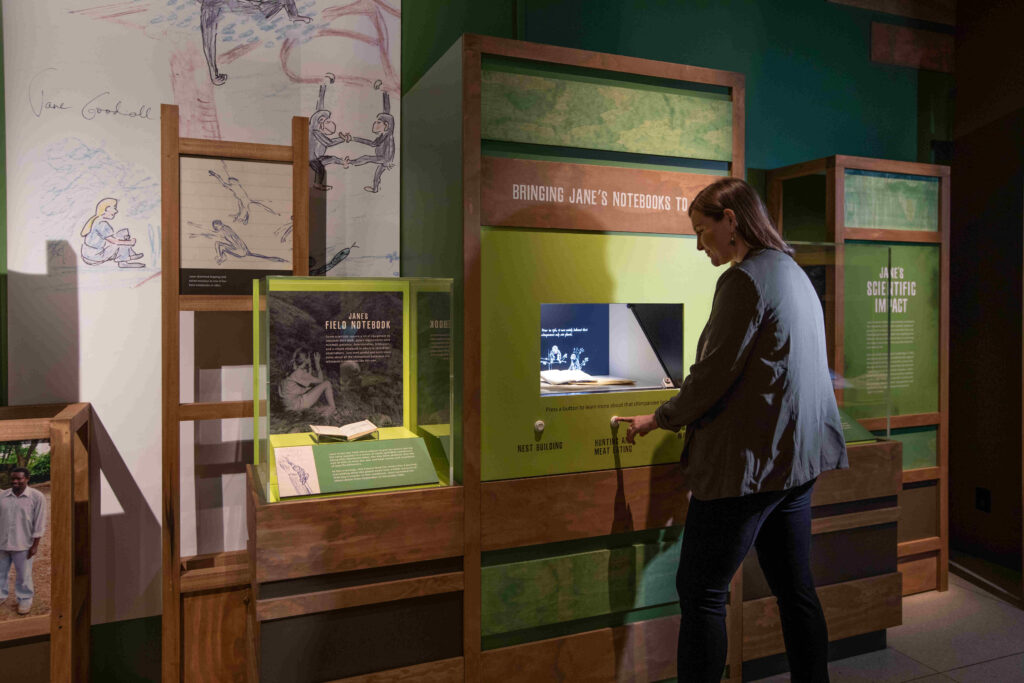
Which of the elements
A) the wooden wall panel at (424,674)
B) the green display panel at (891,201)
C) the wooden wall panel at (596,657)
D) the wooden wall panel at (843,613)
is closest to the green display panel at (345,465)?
the wooden wall panel at (424,674)

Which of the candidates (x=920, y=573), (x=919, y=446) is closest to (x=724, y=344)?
(x=919, y=446)

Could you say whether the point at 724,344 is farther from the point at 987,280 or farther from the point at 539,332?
the point at 987,280

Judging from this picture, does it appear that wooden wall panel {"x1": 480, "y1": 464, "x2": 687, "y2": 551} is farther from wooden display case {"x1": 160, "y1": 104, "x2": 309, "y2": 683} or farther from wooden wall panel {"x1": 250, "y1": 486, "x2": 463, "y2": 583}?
wooden display case {"x1": 160, "y1": 104, "x2": 309, "y2": 683}

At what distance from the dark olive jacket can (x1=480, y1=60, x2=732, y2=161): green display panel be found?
2.21 feet

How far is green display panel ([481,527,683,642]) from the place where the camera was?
7.29ft

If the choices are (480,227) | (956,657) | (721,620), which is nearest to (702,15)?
(480,227)

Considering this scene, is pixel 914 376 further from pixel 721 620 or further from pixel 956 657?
pixel 721 620

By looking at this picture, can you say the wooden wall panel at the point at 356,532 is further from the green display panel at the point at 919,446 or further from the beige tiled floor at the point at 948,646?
the green display panel at the point at 919,446

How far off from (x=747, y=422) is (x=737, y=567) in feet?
1.34

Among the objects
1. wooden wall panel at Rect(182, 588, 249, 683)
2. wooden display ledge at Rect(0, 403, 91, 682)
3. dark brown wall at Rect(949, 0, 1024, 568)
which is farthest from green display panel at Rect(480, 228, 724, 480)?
dark brown wall at Rect(949, 0, 1024, 568)

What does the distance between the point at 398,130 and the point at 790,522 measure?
76.2 inches

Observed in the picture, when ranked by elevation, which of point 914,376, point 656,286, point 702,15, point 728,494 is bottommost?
point 728,494

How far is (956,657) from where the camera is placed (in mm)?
A: 2857
